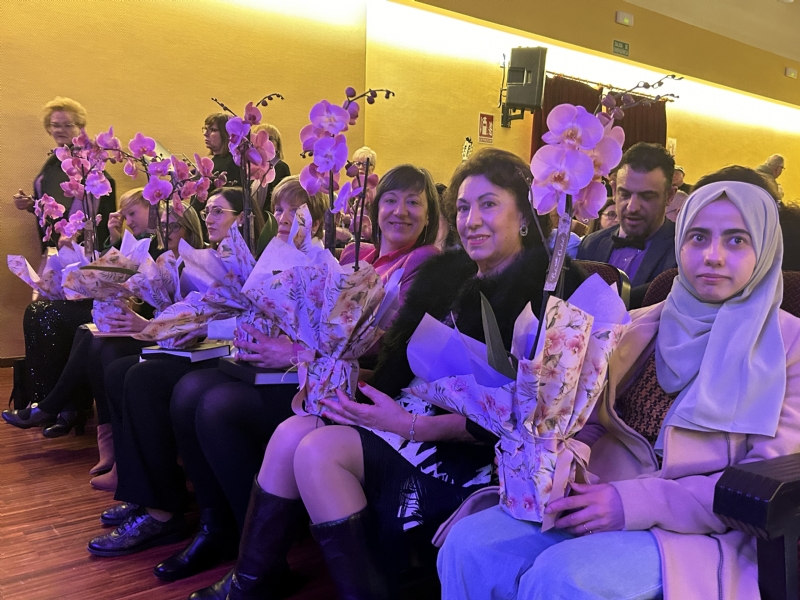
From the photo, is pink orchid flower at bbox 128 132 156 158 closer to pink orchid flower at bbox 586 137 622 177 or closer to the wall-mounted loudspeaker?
pink orchid flower at bbox 586 137 622 177

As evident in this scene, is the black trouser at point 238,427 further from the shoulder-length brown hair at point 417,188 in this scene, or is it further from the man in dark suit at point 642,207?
the man in dark suit at point 642,207

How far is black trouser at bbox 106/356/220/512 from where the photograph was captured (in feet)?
7.23

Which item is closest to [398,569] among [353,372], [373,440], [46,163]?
[373,440]

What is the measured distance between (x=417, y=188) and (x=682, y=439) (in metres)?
1.19

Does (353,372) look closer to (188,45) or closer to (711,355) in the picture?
(711,355)

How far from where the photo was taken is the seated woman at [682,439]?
1.09m

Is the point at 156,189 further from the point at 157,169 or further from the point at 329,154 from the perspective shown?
the point at 329,154

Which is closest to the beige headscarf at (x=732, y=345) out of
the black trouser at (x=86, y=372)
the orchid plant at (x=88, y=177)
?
the black trouser at (x=86, y=372)

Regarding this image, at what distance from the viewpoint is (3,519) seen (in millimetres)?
2402

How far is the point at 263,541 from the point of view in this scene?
1606mm

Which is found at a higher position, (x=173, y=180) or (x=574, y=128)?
(x=574, y=128)

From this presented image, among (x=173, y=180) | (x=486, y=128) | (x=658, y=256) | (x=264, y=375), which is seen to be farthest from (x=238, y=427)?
(x=486, y=128)

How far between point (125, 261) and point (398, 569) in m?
1.38

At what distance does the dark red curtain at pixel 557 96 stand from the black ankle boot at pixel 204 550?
6436 millimetres
